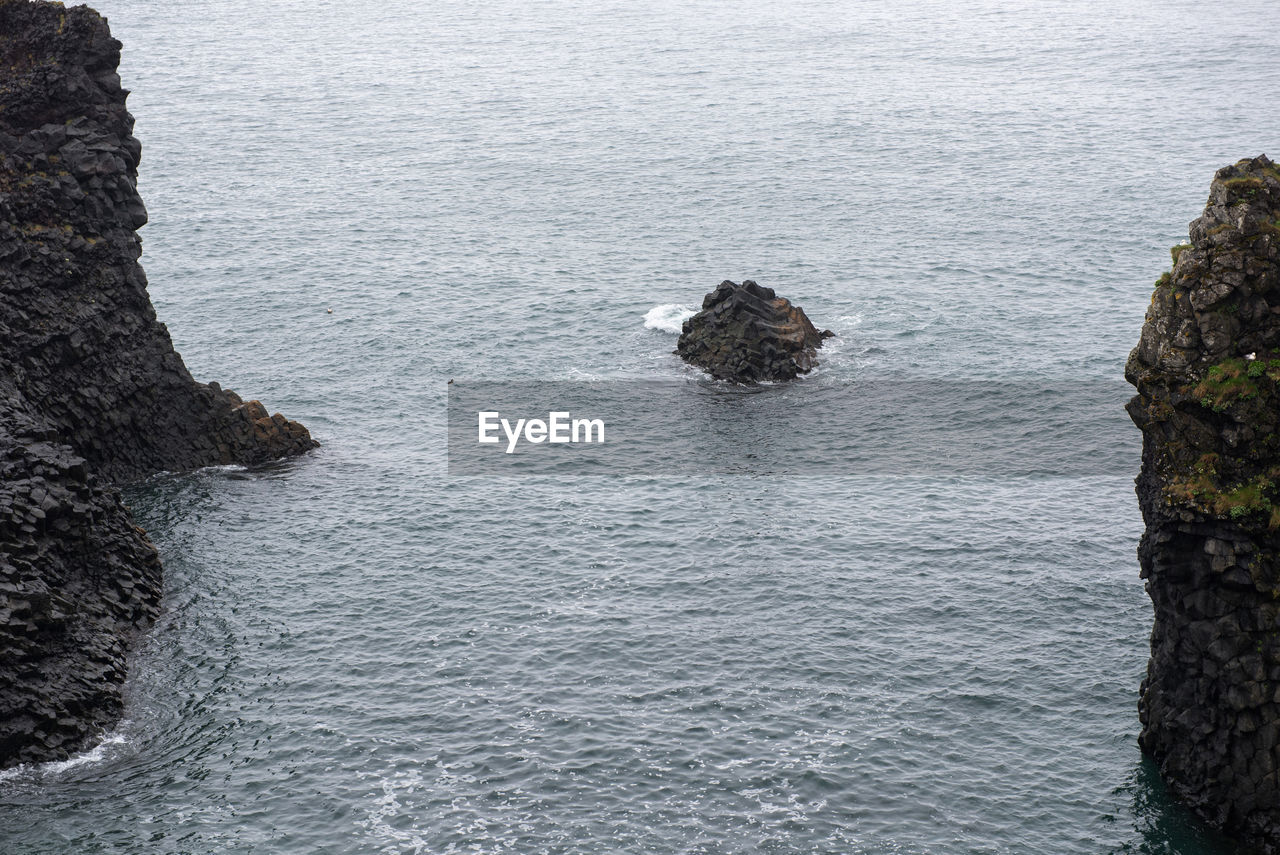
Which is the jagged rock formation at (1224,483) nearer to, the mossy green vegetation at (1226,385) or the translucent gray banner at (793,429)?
the mossy green vegetation at (1226,385)

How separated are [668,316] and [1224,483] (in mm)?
79874

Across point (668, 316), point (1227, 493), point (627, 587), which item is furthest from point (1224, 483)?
point (668, 316)

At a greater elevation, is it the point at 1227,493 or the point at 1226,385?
the point at 1226,385

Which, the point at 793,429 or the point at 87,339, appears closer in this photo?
the point at 87,339

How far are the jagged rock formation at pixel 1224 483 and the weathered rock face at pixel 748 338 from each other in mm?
55351

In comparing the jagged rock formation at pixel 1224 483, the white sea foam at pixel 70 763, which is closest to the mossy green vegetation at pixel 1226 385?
the jagged rock formation at pixel 1224 483

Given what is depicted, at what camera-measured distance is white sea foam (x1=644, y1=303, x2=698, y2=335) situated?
136375mm

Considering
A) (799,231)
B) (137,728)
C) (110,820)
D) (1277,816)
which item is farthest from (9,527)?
(799,231)

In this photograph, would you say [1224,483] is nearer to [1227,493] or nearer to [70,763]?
[1227,493]

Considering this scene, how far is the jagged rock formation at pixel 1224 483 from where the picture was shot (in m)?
63.6

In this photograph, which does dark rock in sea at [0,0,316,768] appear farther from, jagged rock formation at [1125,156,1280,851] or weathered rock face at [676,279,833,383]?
jagged rock formation at [1125,156,1280,851]

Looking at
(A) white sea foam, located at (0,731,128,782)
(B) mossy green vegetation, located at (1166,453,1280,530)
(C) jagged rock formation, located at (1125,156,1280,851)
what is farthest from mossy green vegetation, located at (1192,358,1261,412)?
(A) white sea foam, located at (0,731,128,782)

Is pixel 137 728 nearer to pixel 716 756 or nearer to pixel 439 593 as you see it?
pixel 439 593

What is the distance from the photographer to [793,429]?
11281 cm
